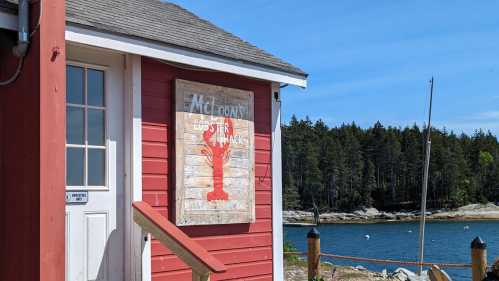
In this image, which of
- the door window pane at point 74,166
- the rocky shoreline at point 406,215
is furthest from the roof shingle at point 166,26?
the rocky shoreline at point 406,215

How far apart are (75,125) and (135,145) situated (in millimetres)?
598

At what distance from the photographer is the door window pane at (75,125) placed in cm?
557

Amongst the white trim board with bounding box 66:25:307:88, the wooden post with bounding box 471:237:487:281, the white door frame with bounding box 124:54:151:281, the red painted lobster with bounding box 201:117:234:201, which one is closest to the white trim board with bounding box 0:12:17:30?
the white trim board with bounding box 66:25:307:88

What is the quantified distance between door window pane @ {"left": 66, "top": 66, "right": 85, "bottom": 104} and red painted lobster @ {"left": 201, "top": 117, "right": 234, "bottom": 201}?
1.41m

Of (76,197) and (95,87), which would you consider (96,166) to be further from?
(95,87)

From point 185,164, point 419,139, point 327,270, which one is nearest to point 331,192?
point 419,139

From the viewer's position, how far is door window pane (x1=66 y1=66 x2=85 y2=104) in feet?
18.4

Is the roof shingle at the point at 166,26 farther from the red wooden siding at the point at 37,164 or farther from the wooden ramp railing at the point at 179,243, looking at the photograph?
the wooden ramp railing at the point at 179,243

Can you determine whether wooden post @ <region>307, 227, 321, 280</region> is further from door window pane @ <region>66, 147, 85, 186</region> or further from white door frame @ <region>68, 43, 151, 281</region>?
door window pane @ <region>66, 147, 85, 186</region>

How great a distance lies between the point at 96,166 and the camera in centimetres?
579

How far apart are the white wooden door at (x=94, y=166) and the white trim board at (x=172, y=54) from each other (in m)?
0.32

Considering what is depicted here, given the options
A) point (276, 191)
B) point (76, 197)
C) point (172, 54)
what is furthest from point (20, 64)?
point (276, 191)

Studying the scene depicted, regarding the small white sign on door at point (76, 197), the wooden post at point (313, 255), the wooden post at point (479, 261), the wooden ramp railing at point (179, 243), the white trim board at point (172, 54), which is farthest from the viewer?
the wooden post at point (313, 255)

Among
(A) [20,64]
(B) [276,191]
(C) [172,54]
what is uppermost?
(C) [172,54]
